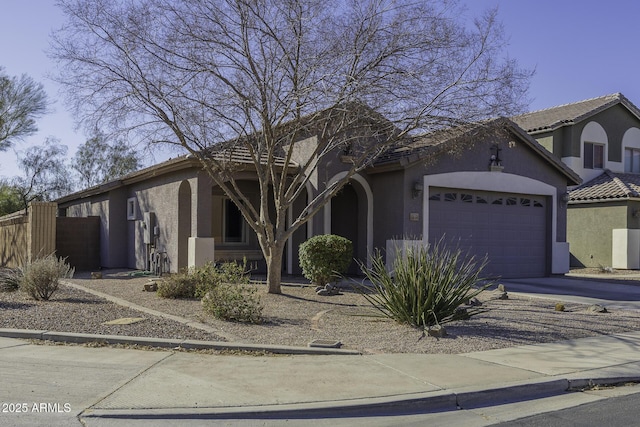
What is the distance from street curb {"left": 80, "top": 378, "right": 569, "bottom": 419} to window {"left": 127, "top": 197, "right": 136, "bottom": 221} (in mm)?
17619

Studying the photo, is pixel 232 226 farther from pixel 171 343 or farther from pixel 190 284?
pixel 171 343

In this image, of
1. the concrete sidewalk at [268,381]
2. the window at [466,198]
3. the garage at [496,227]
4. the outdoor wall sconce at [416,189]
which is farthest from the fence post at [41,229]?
the window at [466,198]

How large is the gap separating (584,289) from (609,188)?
10198 millimetres

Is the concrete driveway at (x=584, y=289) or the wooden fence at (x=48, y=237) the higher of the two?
the wooden fence at (x=48, y=237)

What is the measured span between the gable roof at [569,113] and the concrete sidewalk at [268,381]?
20302mm

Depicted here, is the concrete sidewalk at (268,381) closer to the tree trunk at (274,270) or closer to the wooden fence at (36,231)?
the tree trunk at (274,270)

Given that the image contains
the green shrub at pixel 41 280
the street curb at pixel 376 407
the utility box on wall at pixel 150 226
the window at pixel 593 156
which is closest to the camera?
the street curb at pixel 376 407

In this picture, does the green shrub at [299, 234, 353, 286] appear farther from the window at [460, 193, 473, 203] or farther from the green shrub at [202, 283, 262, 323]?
the window at [460, 193, 473, 203]

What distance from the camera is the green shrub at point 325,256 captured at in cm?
1588

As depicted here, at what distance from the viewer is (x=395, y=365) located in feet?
27.1

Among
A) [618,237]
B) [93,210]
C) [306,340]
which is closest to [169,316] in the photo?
[306,340]

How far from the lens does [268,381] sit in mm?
7344

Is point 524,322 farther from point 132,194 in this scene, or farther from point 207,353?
point 132,194

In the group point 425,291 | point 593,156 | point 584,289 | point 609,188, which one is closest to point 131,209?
point 425,291
